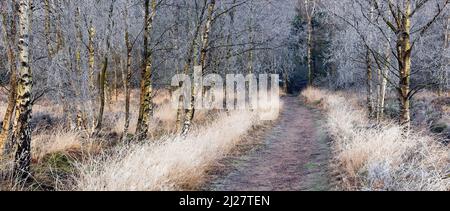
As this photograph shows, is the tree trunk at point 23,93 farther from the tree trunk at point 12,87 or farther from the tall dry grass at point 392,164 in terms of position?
the tall dry grass at point 392,164

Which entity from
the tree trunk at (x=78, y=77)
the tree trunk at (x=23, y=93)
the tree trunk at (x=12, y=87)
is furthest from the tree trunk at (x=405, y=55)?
the tree trunk at (x=78, y=77)

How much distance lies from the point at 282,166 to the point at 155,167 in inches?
140

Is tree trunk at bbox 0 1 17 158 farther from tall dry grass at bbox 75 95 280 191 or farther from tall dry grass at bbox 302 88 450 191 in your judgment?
tall dry grass at bbox 302 88 450 191

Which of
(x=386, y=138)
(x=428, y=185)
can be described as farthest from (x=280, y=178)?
(x=428, y=185)

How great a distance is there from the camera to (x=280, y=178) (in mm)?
7316

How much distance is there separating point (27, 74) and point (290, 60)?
110 ft

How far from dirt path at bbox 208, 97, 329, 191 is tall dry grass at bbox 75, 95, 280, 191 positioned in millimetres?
447

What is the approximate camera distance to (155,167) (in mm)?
5867

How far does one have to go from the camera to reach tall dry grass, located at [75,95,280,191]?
5.13m

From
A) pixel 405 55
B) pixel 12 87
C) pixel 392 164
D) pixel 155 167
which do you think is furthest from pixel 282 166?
pixel 12 87

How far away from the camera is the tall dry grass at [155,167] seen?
202 inches

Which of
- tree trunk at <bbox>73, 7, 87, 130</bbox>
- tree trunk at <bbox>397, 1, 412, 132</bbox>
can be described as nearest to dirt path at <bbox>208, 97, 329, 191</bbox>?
tree trunk at <bbox>397, 1, 412, 132</bbox>

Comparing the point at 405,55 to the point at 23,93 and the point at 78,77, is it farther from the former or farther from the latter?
the point at 78,77
